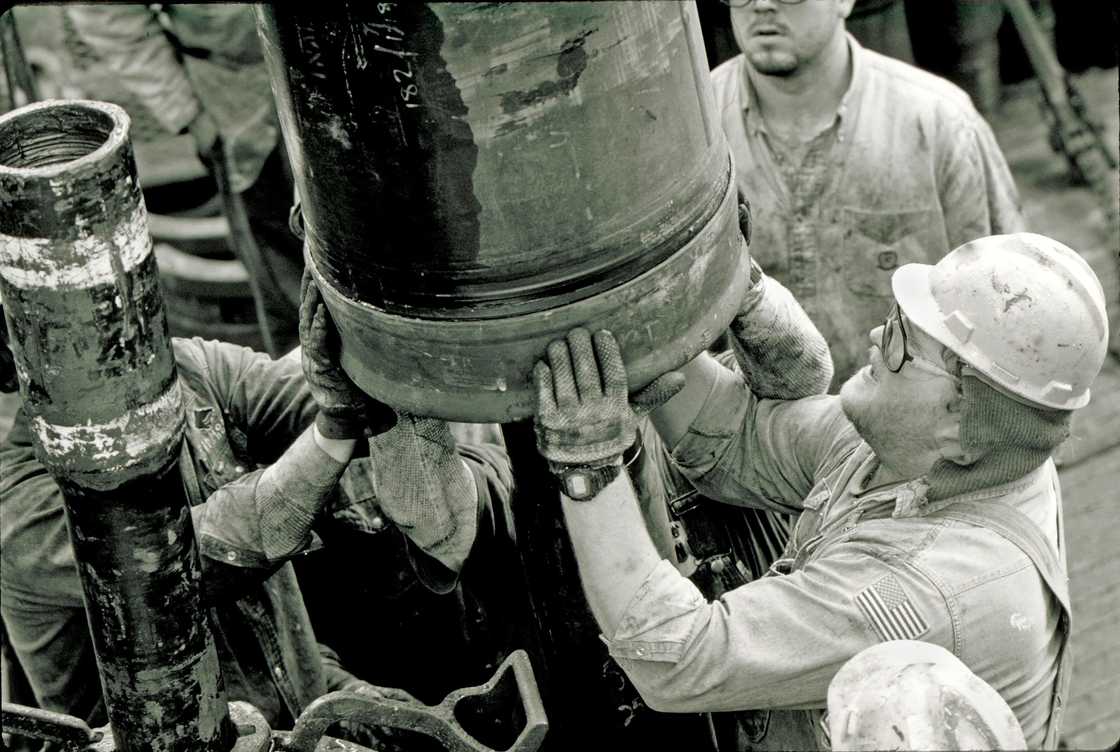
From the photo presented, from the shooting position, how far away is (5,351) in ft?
11.6

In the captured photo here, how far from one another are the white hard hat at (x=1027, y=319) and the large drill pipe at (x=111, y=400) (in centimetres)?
149

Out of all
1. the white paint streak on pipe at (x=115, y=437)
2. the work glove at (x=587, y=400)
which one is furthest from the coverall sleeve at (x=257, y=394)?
the work glove at (x=587, y=400)

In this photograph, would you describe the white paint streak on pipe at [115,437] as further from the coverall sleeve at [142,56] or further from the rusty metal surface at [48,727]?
the coverall sleeve at [142,56]

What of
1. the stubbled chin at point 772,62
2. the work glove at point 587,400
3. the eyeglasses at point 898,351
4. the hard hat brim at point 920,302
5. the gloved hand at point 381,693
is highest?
the work glove at point 587,400

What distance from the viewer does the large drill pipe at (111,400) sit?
271cm

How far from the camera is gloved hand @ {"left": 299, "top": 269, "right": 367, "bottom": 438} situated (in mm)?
3238

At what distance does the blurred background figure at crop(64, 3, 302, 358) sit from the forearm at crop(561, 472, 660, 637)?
3989mm

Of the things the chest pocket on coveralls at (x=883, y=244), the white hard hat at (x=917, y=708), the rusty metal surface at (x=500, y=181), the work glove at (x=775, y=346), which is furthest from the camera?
the chest pocket on coveralls at (x=883, y=244)

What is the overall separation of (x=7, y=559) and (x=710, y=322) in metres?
1.93

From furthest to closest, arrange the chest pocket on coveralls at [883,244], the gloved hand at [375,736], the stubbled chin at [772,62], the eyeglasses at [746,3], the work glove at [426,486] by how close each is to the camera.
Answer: the chest pocket on coveralls at [883,244]
the stubbled chin at [772,62]
the eyeglasses at [746,3]
the gloved hand at [375,736]
the work glove at [426,486]

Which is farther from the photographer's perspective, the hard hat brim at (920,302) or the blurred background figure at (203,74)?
the blurred background figure at (203,74)

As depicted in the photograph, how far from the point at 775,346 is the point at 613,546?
2.42 feet

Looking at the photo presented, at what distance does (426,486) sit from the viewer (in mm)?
3537

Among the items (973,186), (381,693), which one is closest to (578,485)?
(381,693)
